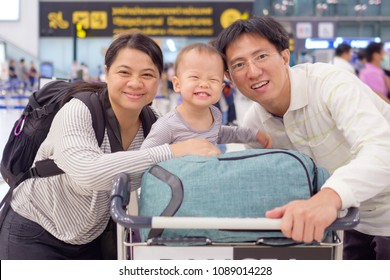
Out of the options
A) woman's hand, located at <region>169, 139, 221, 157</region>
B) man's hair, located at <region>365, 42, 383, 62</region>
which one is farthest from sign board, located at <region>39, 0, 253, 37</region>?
woman's hand, located at <region>169, 139, 221, 157</region>

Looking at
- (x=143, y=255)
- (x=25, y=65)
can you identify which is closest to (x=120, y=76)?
(x=143, y=255)

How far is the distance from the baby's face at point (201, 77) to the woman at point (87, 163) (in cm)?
10

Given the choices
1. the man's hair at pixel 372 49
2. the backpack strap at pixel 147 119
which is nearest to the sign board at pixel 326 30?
the man's hair at pixel 372 49

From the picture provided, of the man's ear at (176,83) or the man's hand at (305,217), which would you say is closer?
the man's hand at (305,217)

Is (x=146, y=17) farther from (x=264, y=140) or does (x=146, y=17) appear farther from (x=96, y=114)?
(x=96, y=114)

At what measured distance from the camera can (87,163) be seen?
1628mm

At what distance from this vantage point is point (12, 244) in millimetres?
2158

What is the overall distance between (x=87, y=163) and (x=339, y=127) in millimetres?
843

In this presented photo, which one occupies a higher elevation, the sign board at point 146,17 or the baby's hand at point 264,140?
the sign board at point 146,17

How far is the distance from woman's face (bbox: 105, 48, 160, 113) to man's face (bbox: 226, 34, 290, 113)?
303 mm

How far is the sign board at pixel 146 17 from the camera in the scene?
20109 millimetres

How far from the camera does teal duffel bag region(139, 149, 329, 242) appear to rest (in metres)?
1.45

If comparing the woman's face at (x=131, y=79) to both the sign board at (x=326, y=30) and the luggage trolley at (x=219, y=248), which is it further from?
the sign board at (x=326, y=30)

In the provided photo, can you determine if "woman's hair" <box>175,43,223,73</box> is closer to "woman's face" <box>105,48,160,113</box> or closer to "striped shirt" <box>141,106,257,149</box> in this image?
"woman's face" <box>105,48,160,113</box>
